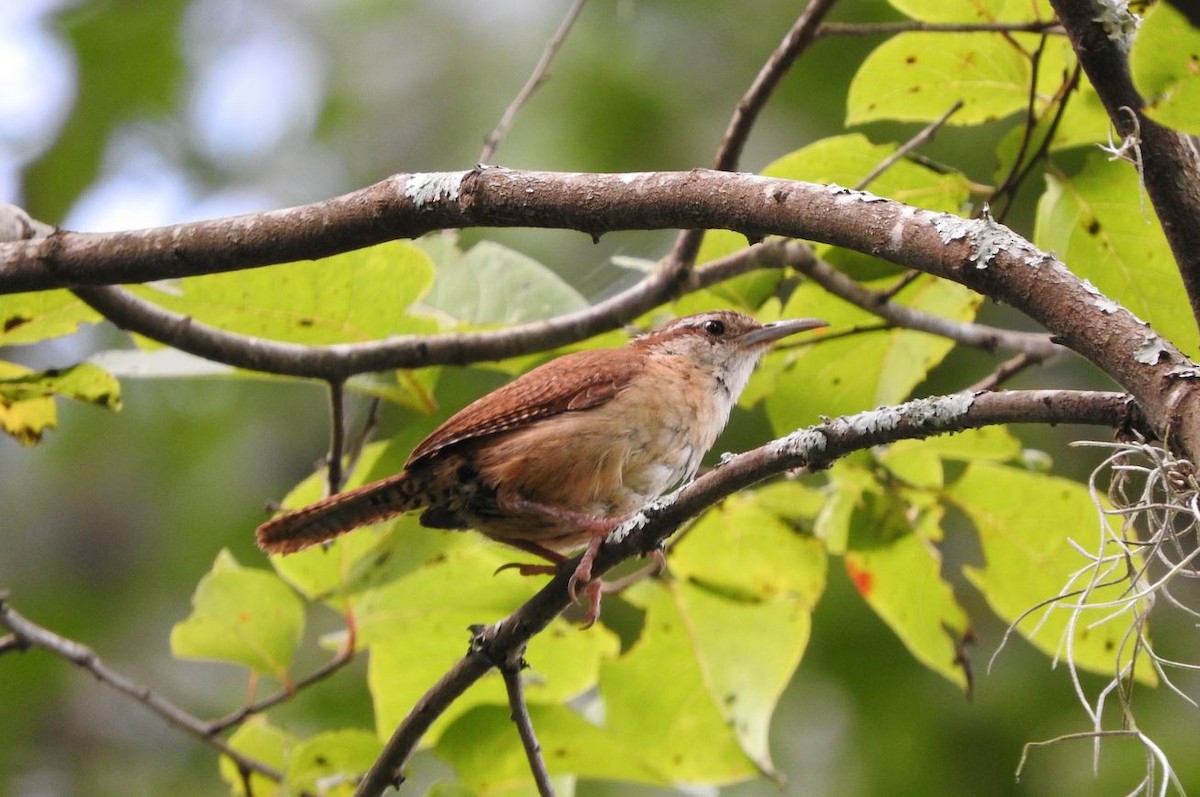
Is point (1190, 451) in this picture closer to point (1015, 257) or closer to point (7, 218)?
point (1015, 257)

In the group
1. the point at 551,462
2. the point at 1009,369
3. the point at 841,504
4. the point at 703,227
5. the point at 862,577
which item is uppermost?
the point at 703,227

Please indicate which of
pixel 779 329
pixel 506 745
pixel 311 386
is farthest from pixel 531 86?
pixel 311 386

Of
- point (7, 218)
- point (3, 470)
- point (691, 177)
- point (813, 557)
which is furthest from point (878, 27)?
point (3, 470)

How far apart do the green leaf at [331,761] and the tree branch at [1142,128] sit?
6.85 ft

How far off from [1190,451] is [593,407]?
6.31ft

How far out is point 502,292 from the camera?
3270 mm

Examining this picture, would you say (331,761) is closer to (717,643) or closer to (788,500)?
(717,643)

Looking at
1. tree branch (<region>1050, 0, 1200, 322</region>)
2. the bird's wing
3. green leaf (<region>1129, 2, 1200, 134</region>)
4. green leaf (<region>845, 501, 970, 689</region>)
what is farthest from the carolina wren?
green leaf (<region>1129, 2, 1200, 134</region>)

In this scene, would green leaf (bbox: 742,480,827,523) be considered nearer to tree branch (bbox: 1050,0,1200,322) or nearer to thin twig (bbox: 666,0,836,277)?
thin twig (bbox: 666,0,836,277)

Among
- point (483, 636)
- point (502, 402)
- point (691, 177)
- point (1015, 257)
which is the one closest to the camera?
point (1015, 257)

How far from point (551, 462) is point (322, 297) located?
69 centimetres

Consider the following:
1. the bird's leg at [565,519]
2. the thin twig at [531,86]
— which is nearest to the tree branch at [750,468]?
the bird's leg at [565,519]

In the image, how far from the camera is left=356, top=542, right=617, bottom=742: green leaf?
10.4 ft

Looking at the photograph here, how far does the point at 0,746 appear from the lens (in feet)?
22.1
